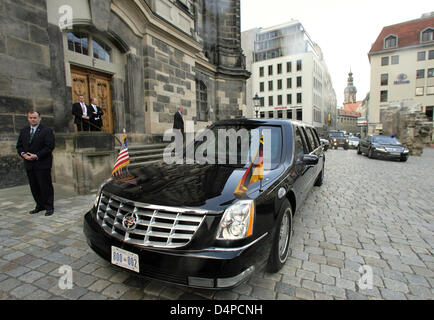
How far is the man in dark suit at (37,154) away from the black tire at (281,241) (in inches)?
156

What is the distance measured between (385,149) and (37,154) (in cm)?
1503

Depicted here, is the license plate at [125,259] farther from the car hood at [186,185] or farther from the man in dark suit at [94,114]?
the man in dark suit at [94,114]

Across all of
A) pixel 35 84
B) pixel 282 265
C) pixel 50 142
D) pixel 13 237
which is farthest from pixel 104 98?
pixel 282 265

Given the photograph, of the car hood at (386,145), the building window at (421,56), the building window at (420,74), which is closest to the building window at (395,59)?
the building window at (421,56)

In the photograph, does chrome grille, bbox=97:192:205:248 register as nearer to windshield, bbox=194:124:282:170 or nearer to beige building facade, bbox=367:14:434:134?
windshield, bbox=194:124:282:170

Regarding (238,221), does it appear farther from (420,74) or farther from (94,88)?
(420,74)

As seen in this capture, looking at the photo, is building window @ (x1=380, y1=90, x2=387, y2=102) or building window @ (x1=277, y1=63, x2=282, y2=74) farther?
building window @ (x1=277, y1=63, x2=282, y2=74)

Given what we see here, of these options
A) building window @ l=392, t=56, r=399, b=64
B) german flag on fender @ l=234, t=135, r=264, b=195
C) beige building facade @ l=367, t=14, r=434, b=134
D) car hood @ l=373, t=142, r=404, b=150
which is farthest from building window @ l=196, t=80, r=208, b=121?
building window @ l=392, t=56, r=399, b=64

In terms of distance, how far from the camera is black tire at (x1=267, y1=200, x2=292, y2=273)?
7.73 ft

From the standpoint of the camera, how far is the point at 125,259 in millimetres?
1950

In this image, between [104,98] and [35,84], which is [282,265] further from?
[104,98]

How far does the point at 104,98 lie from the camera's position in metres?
9.13

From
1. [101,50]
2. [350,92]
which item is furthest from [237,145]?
[350,92]
